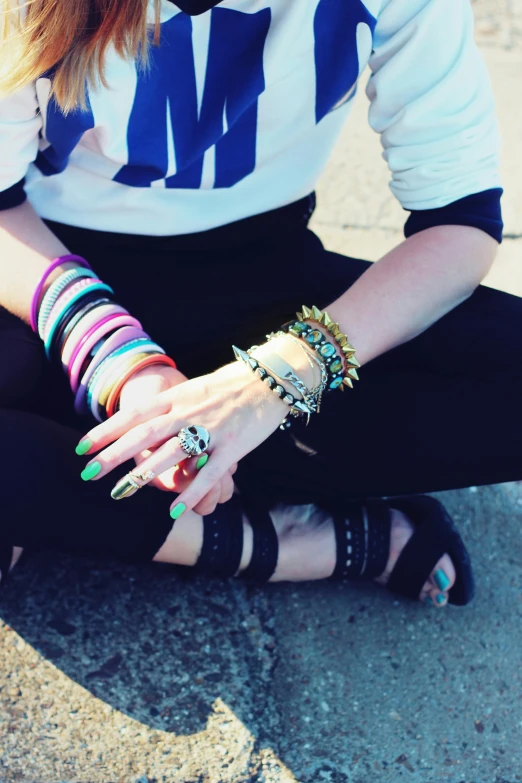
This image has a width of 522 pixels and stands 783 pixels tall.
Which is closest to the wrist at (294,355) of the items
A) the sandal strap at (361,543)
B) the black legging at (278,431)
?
the black legging at (278,431)

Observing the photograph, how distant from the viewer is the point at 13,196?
1235 millimetres

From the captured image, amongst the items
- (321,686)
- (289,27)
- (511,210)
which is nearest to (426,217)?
(289,27)

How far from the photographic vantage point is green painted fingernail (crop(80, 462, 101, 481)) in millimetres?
1062

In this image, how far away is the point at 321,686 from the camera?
129cm

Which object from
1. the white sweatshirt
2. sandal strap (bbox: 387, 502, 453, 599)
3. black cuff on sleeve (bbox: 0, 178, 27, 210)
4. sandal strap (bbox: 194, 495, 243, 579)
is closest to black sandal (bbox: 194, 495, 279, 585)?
sandal strap (bbox: 194, 495, 243, 579)

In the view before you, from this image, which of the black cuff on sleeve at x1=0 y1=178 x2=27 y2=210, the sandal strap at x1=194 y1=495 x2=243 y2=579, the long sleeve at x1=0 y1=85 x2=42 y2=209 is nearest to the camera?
the long sleeve at x1=0 y1=85 x2=42 y2=209

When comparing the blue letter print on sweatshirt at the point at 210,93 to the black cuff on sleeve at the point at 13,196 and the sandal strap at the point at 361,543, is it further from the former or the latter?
the sandal strap at the point at 361,543

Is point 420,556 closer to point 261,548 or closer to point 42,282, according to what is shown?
point 261,548

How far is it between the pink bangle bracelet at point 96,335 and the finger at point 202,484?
248 millimetres

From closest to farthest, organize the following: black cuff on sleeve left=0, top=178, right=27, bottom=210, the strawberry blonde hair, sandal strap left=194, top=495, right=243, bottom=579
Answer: the strawberry blonde hair
black cuff on sleeve left=0, top=178, right=27, bottom=210
sandal strap left=194, top=495, right=243, bottom=579

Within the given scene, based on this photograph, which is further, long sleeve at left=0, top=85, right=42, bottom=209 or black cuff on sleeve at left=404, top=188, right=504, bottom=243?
black cuff on sleeve at left=404, top=188, right=504, bottom=243

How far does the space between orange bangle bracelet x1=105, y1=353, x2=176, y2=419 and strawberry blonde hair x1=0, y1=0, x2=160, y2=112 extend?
365mm

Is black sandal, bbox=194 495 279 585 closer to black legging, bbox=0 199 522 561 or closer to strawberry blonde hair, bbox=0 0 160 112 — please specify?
black legging, bbox=0 199 522 561

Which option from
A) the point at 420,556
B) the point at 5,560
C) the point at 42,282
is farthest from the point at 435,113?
the point at 5,560
